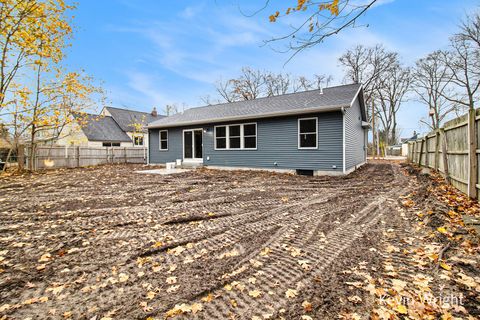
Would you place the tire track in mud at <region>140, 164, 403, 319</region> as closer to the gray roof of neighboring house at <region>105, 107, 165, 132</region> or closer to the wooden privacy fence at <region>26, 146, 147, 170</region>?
the wooden privacy fence at <region>26, 146, 147, 170</region>

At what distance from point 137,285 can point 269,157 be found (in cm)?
1017

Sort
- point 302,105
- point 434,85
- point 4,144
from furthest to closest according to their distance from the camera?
1. point 434,85
2. point 4,144
3. point 302,105

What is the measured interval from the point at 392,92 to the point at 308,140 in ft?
93.7

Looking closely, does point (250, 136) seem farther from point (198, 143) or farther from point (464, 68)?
point (464, 68)

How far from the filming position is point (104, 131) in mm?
27312

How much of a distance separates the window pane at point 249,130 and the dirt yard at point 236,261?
7.40 meters

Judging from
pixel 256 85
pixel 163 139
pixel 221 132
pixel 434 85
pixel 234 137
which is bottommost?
pixel 234 137

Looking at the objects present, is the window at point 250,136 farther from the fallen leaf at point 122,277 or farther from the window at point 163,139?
the fallen leaf at point 122,277

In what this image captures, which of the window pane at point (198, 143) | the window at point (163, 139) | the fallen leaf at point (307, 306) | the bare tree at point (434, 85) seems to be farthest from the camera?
the bare tree at point (434, 85)

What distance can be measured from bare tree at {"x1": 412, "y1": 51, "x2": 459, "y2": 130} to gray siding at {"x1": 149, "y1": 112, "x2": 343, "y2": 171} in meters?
24.8

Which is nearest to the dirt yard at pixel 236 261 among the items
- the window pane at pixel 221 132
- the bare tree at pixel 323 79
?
the window pane at pixel 221 132

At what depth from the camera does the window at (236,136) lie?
42.1ft

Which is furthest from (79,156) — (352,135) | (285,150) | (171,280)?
(171,280)

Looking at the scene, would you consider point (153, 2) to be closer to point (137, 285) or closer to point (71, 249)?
point (71, 249)
